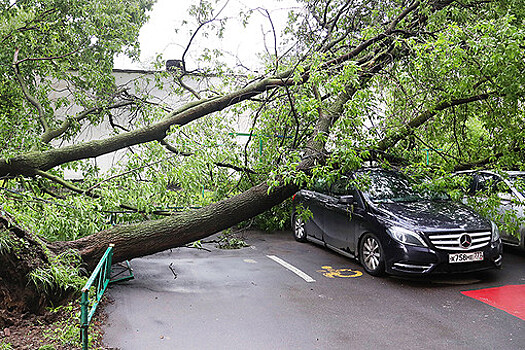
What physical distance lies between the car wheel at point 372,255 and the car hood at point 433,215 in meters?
0.49

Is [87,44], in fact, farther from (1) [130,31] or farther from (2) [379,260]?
(2) [379,260]

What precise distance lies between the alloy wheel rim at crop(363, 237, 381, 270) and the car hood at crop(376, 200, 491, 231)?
0.52m

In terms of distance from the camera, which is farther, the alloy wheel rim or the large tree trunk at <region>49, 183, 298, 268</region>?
the alloy wheel rim

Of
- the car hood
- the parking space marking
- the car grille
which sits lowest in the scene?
the parking space marking

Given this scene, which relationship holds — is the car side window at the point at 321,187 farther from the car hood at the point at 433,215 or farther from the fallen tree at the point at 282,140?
the car hood at the point at 433,215

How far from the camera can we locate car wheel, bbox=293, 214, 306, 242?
952cm

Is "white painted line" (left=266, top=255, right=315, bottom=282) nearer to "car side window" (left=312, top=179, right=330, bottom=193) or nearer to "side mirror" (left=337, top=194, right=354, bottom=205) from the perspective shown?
"side mirror" (left=337, top=194, right=354, bottom=205)

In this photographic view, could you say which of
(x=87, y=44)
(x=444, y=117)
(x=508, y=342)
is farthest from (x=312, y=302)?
(x=87, y=44)

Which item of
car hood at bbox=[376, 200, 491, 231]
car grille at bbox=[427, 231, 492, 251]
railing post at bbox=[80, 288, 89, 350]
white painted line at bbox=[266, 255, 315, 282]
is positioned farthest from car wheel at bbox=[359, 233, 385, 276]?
railing post at bbox=[80, 288, 89, 350]

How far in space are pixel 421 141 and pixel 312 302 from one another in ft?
11.9

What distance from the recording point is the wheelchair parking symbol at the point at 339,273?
684 cm

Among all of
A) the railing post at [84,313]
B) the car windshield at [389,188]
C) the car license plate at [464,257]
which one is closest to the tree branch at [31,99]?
the railing post at [84,313]

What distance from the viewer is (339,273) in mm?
6992

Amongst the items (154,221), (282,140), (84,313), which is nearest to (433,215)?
(282,140)
